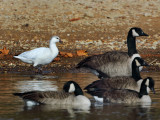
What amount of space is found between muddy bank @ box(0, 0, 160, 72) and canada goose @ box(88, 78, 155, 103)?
8.26 metres

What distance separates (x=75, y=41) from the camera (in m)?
24.8

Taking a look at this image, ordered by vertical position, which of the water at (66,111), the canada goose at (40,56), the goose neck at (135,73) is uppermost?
the canada goose at (40,56)

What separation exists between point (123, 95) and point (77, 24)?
15.9 m

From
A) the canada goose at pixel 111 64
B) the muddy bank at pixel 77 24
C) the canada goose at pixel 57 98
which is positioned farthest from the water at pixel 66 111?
the muddy bank at pixel 77 24

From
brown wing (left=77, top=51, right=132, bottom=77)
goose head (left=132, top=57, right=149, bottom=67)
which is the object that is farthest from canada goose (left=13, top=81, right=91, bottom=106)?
brown wing (left=77, top=51, right=132, bottom=77)

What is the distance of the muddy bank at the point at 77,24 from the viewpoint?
23766 mm

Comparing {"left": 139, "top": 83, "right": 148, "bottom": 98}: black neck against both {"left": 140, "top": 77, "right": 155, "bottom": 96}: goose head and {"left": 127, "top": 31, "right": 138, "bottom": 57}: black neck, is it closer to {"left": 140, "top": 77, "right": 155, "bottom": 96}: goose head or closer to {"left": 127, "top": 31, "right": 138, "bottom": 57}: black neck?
{"left": 140, "top": 77, "right": 155, "bottom": 96}: goose head

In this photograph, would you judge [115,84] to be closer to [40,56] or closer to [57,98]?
[57,98]

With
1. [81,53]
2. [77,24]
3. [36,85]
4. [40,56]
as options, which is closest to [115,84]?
[36,85]

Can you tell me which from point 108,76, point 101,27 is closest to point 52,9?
point 101,27

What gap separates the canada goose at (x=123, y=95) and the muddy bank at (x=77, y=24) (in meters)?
8.26

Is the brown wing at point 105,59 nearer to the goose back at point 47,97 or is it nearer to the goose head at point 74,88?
the goose head at point 74,88

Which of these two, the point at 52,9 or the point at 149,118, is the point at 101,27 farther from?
the point at 149,118

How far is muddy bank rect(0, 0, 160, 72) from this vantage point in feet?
78.0
